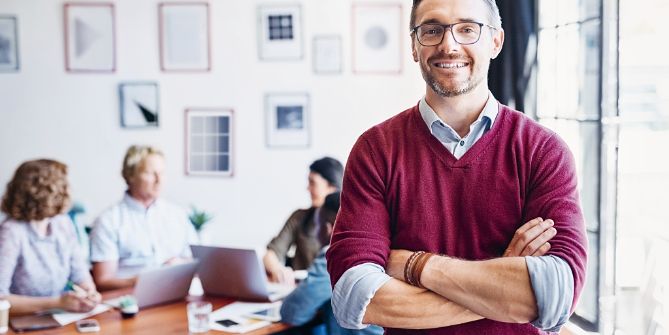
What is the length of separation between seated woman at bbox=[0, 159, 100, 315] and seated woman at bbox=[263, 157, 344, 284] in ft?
3.38

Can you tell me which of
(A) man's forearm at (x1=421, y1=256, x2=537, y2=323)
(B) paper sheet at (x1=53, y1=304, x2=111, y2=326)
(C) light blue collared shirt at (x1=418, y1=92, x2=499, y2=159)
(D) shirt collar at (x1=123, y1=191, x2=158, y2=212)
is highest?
(C) light blue collared shirt at (x1=418, y1=92, x2=499, y2=159)

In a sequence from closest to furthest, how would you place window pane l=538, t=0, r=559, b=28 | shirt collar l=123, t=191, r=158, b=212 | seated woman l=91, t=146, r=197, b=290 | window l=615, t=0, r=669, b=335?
1. window l=615, t=0, r=669, b=335
2. window pane l=538, t=0, r=559, b=28
3. seated woman l=91, t=146, r=197, b=290
4. shirt collar l=123, t=191, r=158, b=212

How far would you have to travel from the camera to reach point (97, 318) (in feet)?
9.75

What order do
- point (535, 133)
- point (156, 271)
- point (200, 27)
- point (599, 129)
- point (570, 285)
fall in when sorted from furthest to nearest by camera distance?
point (200, 27) → point (156, 271) → point (599, 129) → point (535, 133) → point (570, 285)

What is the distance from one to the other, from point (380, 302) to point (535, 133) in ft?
1.50

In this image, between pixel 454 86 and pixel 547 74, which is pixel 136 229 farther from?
pixel 454 86

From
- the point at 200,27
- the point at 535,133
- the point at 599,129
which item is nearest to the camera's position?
the point at 535,133

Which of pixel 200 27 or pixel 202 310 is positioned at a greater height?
pixel 200 27

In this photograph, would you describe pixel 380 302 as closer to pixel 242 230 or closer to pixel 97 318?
pixel 97 318

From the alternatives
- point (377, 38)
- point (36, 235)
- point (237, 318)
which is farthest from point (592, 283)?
point (377, 38)

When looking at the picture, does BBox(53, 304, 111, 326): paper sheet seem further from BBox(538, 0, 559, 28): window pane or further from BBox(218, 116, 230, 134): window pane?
BBox(538, 0, 559, 28): window pane

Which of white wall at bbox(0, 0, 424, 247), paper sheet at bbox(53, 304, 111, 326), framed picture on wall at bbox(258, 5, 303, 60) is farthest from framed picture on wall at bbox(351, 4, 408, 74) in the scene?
paper sheet at bbox(53, 304, 111, 326)

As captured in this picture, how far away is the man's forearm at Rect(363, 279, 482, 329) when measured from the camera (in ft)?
4.63

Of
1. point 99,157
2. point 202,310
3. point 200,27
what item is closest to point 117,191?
point 99,157
